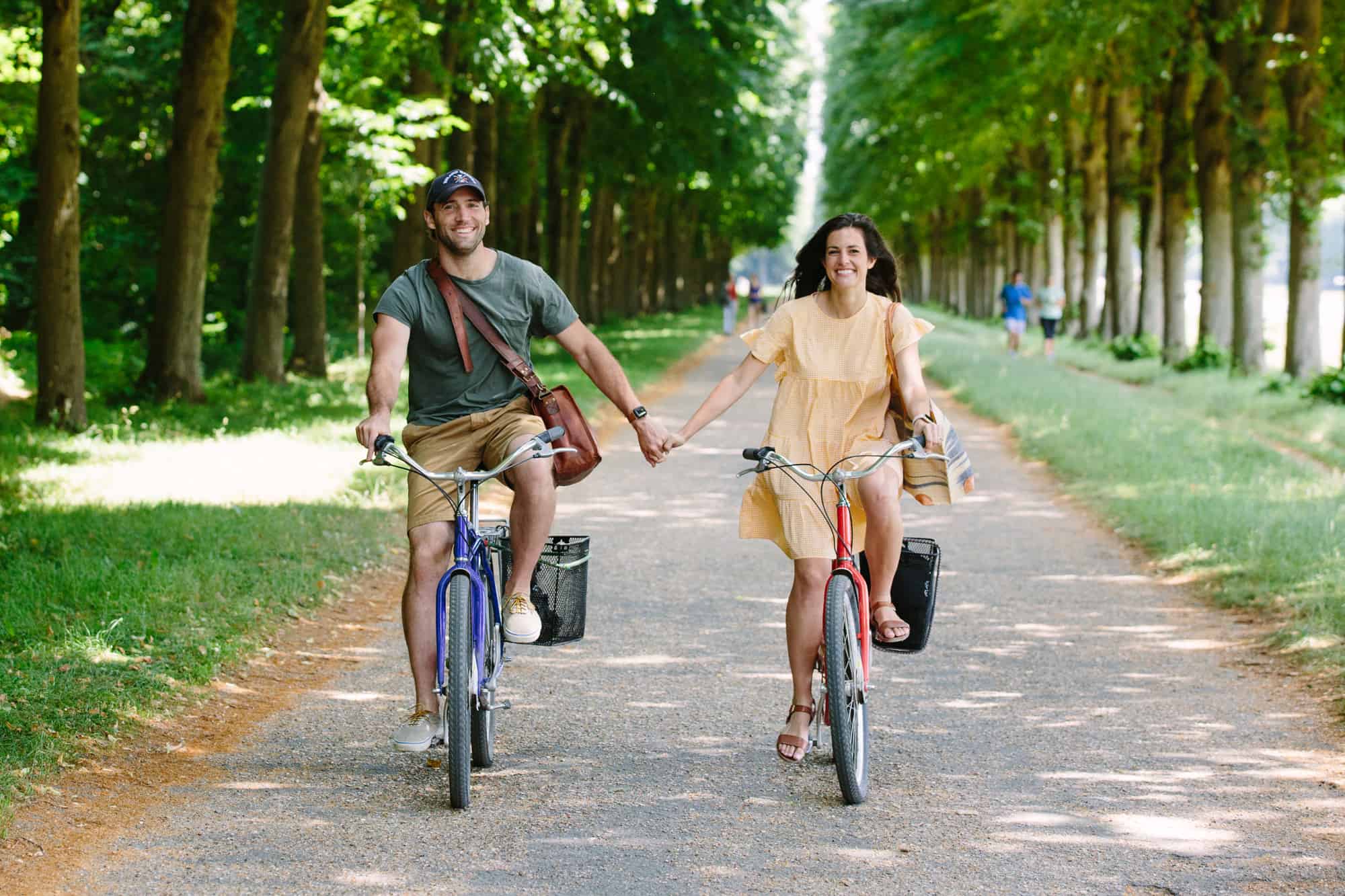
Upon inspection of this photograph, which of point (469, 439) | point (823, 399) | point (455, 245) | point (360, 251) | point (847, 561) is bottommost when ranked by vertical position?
point (847, 561)

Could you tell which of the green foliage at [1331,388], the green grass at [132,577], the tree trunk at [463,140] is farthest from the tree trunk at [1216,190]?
the green grass at [132,577]

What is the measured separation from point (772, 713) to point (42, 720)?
2.77 metres

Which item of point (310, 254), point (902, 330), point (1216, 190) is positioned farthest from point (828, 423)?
point (1216, 190)

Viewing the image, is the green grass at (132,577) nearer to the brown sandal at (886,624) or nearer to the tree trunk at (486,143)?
the brown sandal at (886,624)

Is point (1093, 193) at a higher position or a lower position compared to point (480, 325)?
higher

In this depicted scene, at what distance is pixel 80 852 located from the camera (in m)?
4.73

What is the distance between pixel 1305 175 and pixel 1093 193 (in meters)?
15.3

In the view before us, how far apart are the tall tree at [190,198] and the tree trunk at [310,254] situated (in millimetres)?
2777

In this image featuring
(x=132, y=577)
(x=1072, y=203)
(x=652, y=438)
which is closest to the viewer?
(x=652, y=438)

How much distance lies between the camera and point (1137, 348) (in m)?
30.7

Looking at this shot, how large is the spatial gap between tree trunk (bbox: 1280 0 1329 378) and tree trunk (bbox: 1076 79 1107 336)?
457 inches

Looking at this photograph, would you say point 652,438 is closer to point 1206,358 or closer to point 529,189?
point 1206,358

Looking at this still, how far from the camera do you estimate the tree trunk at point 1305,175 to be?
2133cm

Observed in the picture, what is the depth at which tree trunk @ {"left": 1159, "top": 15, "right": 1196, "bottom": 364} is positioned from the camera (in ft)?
89.7
